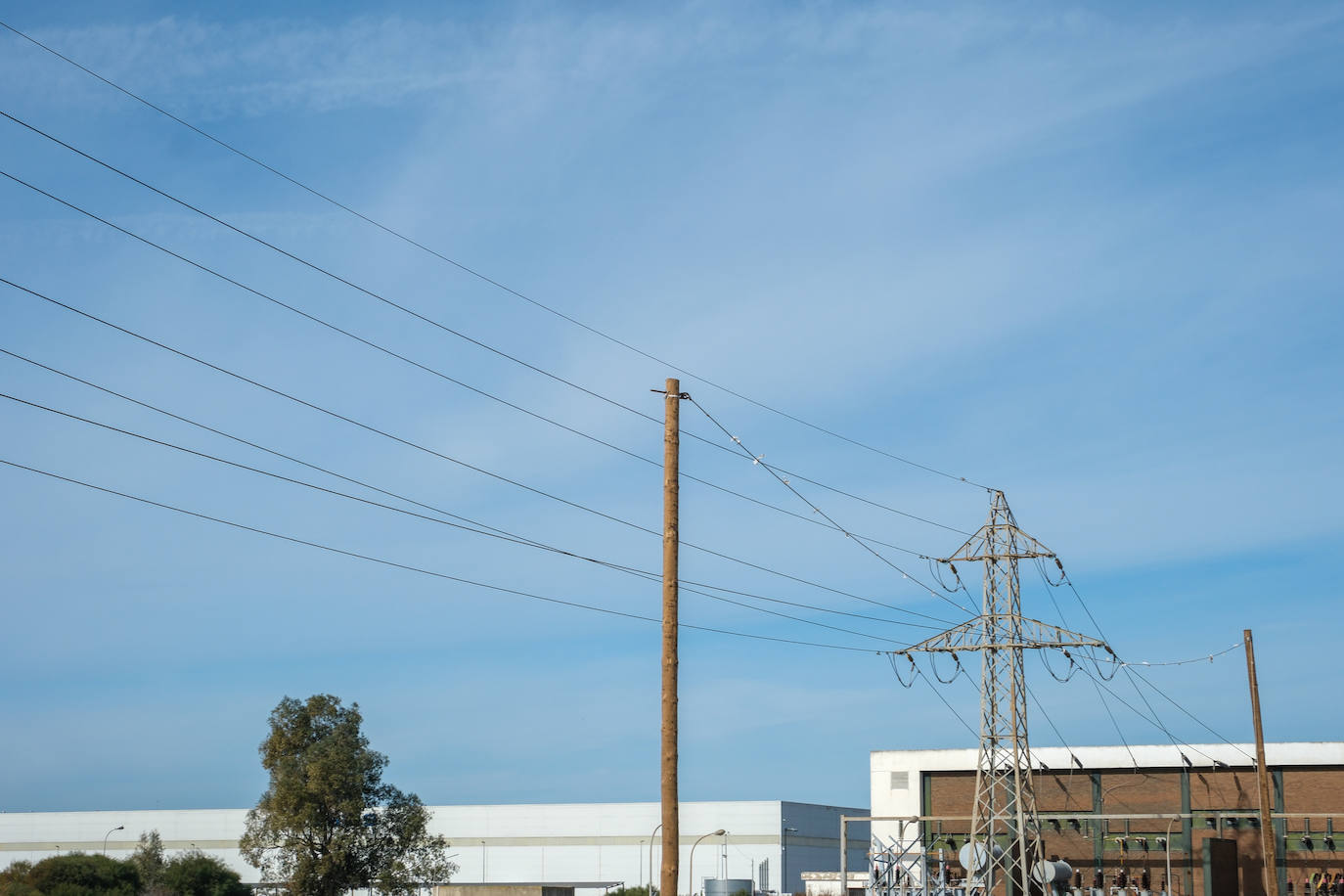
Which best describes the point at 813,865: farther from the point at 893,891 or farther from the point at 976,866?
the point at 976,866

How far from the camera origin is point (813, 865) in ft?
337

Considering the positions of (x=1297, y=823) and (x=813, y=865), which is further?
(x=813, y=865)

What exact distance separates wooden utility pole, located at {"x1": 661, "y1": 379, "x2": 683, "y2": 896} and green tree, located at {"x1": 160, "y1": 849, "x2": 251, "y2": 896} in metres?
74.3

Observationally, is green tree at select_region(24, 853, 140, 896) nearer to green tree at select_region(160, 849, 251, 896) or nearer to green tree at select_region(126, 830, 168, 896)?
green tree at select_region(126, 830, 168, 896)

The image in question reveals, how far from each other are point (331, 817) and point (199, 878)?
34575mm

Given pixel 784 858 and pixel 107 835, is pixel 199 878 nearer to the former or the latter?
pixel 107 835

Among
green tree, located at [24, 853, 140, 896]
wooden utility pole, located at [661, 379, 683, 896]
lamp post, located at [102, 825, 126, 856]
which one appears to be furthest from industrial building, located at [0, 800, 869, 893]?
wooden utility pole, located at [661, 379, 683, 896]

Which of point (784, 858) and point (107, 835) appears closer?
point (784, 858)

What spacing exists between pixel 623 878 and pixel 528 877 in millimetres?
7921

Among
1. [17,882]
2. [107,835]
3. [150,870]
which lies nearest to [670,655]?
[17,882]

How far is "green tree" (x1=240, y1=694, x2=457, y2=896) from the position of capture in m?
62.8

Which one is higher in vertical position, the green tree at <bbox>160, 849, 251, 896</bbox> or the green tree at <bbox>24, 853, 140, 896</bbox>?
the green tree at <bbox>24, 853, 140, 896</bbox>

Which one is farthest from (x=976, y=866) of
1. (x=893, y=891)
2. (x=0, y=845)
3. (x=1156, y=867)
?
(x=0, y=845)

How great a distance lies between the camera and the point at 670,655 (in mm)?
23219
